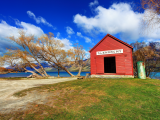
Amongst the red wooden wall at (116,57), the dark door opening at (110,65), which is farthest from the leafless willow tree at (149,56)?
the red wooden wall at (116,57)

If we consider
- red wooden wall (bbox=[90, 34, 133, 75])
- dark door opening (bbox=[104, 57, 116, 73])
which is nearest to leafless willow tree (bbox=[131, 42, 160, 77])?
dark door opening (bbox=[104, 57, 116, 73])

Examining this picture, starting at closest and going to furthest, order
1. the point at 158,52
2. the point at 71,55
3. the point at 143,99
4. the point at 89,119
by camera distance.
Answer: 1. the point at 89,119
2. the point at 143,99
3. the point at 158,52
4. the point at 71,55

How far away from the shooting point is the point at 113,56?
48.0 ft

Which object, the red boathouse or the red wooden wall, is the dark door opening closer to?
the red boathouse

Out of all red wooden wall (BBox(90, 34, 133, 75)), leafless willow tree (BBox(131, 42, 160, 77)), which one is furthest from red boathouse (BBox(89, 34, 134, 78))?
leafless willow tree (BBox(131, 42, 160, 77))

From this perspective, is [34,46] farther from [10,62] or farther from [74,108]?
[74,108]

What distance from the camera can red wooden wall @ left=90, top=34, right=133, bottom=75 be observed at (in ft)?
45.2

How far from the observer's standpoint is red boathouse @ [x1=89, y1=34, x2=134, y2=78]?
1380 centimetres

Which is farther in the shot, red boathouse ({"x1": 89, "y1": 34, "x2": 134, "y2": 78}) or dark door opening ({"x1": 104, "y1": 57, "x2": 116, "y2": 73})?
dark door opening ({"x1": 104, "y1": 57, "x2": 116, "y2": 73})

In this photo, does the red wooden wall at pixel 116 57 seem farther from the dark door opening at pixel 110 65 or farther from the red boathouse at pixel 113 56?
the dark door opening at pixel 110 65

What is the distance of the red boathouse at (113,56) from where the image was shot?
1380 cm

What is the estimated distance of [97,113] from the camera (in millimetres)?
3979

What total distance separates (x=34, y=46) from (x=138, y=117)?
2781 cm

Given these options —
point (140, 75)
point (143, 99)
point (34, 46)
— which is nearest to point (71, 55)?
Answer: point (34, 46)
